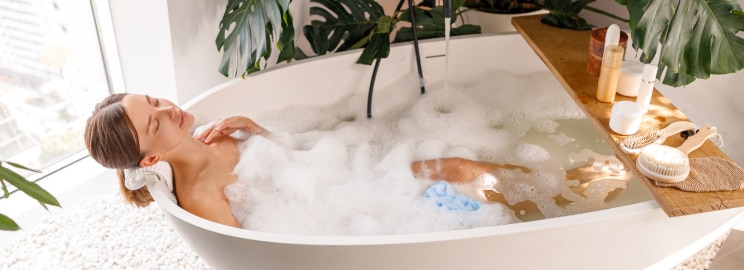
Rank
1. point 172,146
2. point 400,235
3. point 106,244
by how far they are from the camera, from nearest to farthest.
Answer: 1. point 400,235
2. point 172,146
3. point 106,244

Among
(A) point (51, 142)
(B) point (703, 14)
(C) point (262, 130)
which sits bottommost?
(A) point (51, 142)

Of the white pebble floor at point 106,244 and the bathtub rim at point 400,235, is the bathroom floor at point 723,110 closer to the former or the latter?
the white pebble floor at point 106,244

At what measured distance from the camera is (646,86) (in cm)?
188

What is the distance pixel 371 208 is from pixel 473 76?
0.85 m

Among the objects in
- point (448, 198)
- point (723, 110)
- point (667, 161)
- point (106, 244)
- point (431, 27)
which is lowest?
point (106, 244)

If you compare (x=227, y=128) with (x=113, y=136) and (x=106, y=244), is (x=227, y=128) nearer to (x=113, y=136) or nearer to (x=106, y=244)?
(x=113, y=136)

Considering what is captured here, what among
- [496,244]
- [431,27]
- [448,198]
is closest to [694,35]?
[496,244]

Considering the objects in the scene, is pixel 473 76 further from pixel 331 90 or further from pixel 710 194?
pixel 710 194

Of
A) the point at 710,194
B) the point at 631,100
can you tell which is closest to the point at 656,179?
the point at 710,194

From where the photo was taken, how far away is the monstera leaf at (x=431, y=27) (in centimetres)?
258

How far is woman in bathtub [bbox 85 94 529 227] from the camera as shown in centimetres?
168

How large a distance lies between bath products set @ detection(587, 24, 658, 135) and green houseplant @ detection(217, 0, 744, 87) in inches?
3.0

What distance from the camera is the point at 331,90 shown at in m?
2.47

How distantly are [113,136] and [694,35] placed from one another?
4.86 ft
